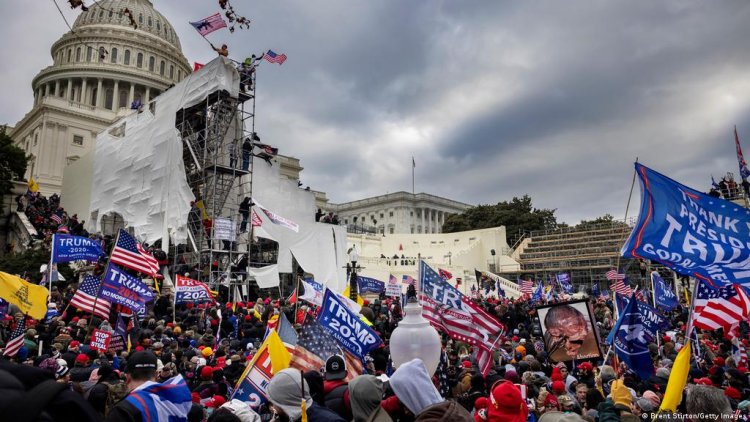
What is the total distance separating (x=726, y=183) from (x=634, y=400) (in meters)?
36.6

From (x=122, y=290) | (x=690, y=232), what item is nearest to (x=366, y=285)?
(x=122, y=290)

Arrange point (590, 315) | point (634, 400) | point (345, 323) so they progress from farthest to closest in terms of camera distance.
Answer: point (590, 315) → point (345, 323) → point (634, 400)

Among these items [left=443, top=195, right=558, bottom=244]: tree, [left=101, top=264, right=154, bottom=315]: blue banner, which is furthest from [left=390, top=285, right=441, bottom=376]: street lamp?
[left=443, top=195, right=558, bottom=244]: tree

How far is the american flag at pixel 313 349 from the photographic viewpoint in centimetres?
569

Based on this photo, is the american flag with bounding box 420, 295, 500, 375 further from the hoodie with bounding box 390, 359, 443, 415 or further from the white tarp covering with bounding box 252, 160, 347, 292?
the white tarp covering with bounding box 252, 160, 347, 292

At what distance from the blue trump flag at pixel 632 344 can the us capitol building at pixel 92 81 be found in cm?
6087

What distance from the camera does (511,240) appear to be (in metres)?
64.2

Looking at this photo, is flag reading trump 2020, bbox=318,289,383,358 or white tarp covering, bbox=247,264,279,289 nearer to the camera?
flag reading trump 2020, bbox=318,289,383,358

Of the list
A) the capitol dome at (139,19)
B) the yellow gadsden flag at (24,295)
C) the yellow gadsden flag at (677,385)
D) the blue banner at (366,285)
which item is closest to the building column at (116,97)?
the capitol dome at (139,19)

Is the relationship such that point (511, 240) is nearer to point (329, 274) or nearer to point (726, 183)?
point (726, 183)

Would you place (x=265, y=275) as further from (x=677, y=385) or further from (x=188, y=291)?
(x=677, y=385)

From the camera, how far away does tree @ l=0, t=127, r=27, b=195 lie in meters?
36.4

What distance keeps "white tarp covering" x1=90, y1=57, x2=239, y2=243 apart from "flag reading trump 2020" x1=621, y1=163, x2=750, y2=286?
2565 centimetres

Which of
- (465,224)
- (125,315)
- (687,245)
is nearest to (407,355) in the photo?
(687,245)
